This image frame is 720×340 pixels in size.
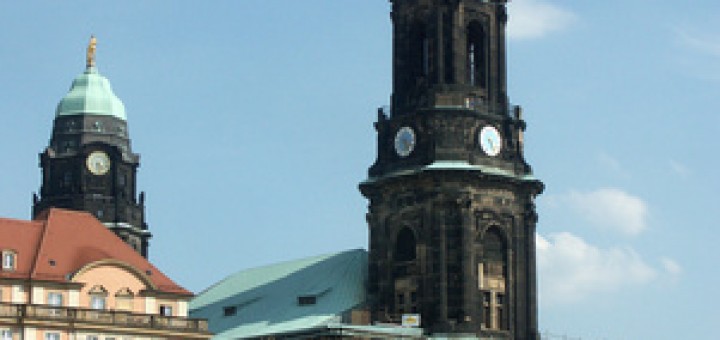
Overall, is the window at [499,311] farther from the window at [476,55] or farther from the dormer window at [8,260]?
the dormer window at [8,260]

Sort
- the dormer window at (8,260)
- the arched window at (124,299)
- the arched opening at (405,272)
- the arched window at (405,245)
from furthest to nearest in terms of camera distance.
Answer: the arched window at (405,245), the arched opening at (405,272), the arched window at (124,299), the dormer window at (8,260)

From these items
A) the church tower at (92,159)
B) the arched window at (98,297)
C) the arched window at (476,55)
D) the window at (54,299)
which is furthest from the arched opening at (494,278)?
the church tower at (92,159)

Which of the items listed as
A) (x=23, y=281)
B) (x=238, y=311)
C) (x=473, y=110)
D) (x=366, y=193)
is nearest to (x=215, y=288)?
(x=238, y=311)

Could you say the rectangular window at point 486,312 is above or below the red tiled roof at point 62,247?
below

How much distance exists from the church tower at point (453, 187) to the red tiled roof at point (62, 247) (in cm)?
1823

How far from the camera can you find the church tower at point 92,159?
157 metres

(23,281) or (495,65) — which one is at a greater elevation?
(495,65)

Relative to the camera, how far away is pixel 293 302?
129m

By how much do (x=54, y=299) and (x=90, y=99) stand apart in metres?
56.5

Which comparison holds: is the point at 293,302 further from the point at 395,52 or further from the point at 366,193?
the point at 395,52

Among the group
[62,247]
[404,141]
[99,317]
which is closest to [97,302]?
[99,317]

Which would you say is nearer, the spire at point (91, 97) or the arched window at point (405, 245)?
the arched window at point (405, 245)

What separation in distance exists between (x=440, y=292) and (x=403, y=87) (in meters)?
16.3

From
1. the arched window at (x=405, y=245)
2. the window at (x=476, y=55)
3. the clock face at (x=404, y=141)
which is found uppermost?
the window at (x=476, y=55)
